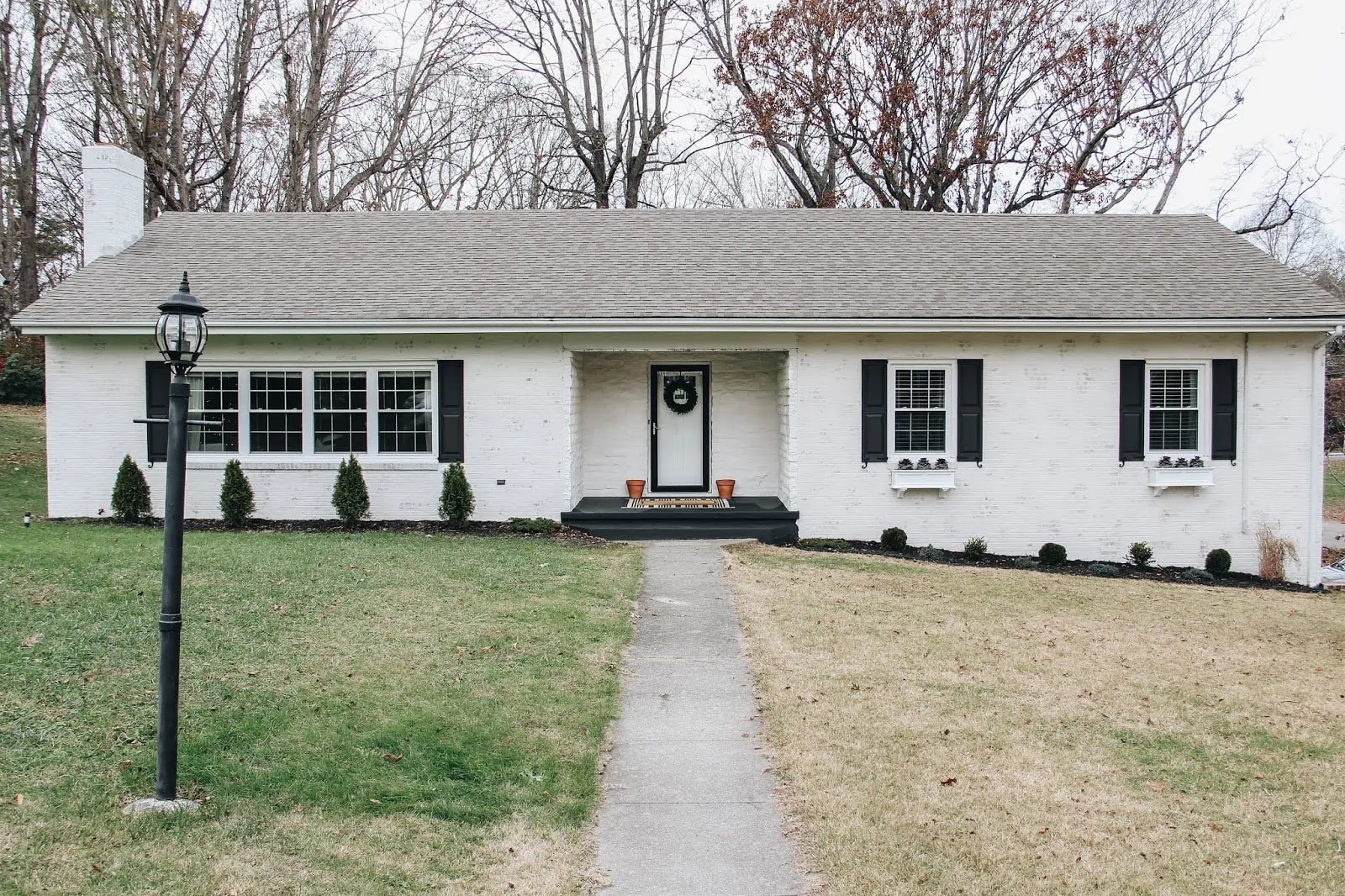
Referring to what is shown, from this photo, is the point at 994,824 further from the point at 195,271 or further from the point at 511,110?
the point at 511,110

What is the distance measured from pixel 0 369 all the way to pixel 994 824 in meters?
25.9

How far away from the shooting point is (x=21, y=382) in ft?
75.9

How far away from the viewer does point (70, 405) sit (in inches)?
498

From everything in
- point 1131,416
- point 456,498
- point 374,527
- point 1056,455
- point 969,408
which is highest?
point 969,408

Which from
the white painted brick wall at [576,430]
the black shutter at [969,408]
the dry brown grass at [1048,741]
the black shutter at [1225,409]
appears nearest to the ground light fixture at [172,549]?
the dry brown grass at [1048,741]

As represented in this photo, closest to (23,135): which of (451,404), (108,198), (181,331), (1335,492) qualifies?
(108,198)

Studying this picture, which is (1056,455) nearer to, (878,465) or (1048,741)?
(878,465)

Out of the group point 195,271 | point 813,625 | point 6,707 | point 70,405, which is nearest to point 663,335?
point 813,625

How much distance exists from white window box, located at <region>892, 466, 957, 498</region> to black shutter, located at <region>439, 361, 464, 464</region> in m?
6.00

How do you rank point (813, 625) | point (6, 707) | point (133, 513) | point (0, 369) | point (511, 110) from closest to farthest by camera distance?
point (6, 707) → point (813, 625) → point (133, 513) → point (0, 369) → point (511, 110)

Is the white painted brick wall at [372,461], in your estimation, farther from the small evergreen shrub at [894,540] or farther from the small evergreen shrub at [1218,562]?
the small evergreen shrub at [1218,562]

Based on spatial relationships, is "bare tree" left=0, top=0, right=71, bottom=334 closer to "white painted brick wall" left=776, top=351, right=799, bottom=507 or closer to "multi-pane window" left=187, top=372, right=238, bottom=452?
"multi-pane window" left=187, top=372, right=238, bottom=452

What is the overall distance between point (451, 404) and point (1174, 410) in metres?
9.92

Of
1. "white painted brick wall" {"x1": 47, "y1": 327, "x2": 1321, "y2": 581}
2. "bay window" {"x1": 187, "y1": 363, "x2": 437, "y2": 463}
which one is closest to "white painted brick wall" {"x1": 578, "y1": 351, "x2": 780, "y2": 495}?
"white painted brick wall" {"x1": 47, "y1": 327, "x2": 1321, "y2": 581}
